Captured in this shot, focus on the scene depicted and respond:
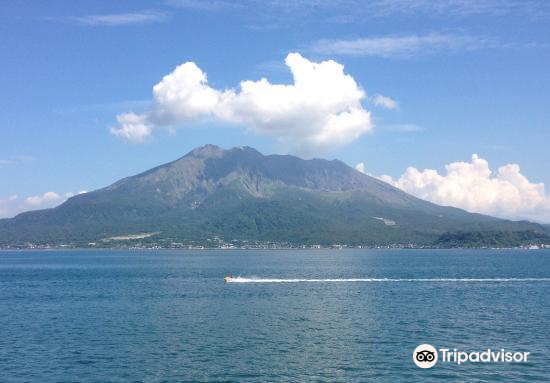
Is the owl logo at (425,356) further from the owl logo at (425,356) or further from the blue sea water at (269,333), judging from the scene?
the blue sea water at (269,333)

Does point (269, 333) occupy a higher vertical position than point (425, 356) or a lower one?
lower

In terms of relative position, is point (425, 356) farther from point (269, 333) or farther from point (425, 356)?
point (269, 333)

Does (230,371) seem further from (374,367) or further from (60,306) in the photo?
(60,306)

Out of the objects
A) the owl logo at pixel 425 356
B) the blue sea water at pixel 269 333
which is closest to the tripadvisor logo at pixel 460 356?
the owl logo at pixel 425 356

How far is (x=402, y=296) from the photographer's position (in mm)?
91188

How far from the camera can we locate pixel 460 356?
4756 cm

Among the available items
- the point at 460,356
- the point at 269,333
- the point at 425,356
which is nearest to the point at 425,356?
the point at 425,356

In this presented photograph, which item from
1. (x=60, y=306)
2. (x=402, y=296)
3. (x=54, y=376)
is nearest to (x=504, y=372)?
(x=54, y=376)

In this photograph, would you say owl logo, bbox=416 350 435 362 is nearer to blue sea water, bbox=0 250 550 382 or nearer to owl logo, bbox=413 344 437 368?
owl logo, bbox=413 344 437 368

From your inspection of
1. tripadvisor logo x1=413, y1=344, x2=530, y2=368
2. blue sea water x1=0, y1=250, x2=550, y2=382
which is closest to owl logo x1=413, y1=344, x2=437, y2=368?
tripadvisor logo x1=413, y1=344, x2=530, y2=368

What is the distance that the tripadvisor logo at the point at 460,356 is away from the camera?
149ft

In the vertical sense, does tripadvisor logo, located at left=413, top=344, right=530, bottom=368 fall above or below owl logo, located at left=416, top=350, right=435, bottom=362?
below

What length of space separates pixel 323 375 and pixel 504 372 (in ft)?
42.6

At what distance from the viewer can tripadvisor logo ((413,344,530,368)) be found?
1789 inches
